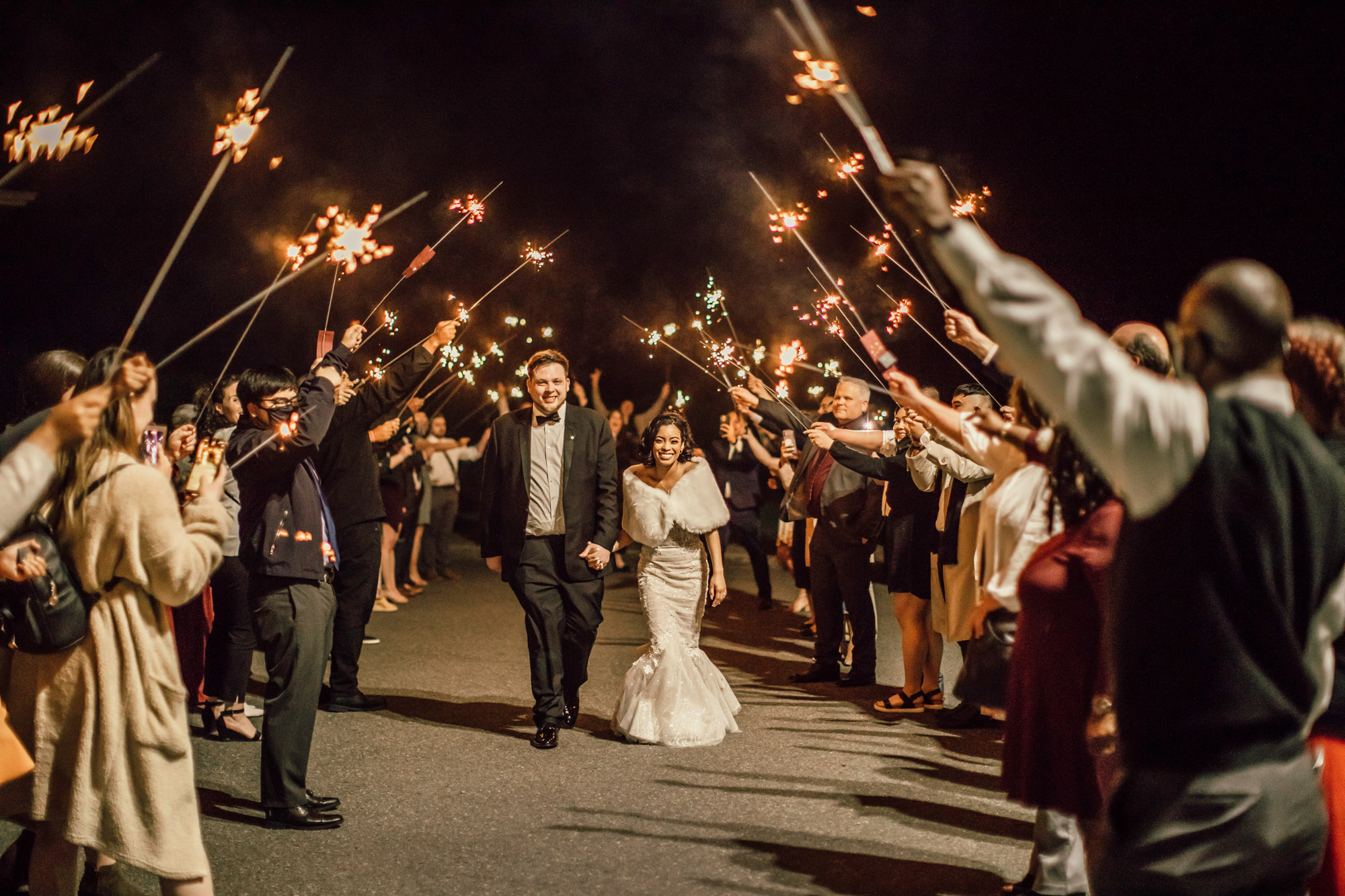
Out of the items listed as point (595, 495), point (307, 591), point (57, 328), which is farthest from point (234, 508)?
point (57, 328)

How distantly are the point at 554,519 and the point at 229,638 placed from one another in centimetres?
210

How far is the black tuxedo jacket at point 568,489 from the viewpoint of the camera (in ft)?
18.9

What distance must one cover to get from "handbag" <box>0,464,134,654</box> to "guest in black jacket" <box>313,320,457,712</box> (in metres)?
3.24

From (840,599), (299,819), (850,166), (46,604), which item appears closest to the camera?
(46,604)

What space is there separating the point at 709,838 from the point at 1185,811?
2.71 meters

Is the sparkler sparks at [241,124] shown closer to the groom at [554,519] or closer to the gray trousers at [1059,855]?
the groom at [554,519]

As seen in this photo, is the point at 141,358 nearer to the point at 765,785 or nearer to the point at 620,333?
the point at 765,785

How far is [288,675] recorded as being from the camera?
13.8ft

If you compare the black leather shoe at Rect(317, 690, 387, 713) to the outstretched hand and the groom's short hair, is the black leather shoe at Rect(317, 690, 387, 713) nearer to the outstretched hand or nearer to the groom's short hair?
the outstretched hand

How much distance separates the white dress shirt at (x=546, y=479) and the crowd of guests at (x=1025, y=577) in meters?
0.85

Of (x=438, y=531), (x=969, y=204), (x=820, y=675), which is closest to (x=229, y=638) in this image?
(x=820, y=675)

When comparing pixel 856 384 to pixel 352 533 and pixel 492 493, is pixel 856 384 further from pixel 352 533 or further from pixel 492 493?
pixel 352 533

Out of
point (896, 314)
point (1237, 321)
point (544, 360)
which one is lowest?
point (1237, 321)

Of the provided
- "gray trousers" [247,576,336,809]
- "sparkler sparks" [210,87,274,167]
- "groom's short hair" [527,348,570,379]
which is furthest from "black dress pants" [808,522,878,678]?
"sparkler sparks" [210,87,274,167]
